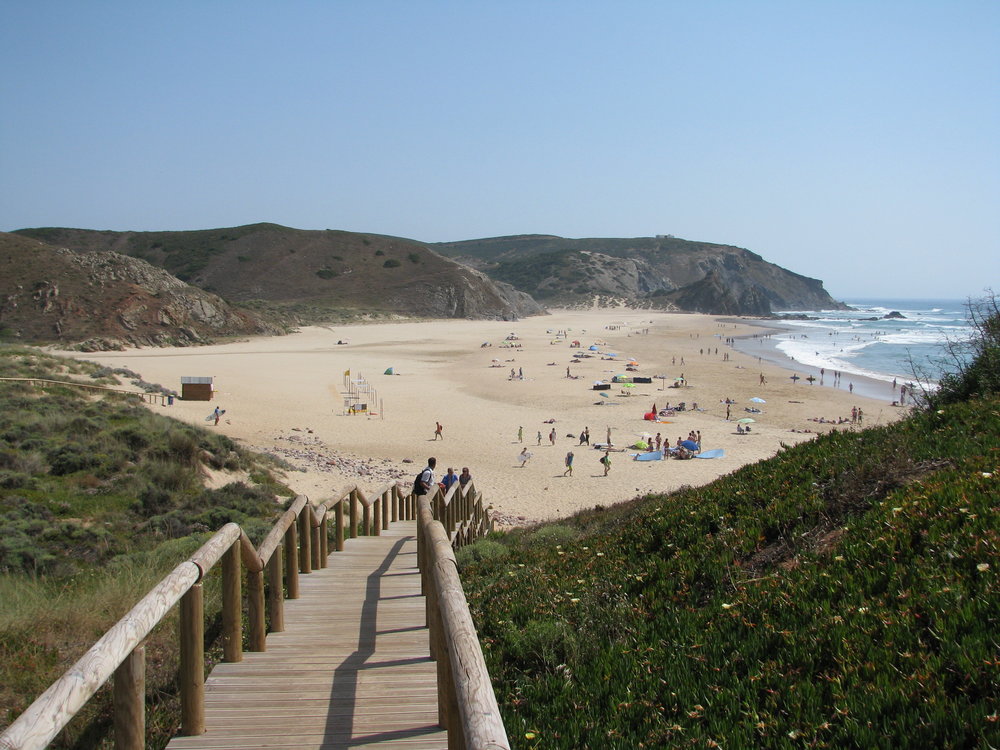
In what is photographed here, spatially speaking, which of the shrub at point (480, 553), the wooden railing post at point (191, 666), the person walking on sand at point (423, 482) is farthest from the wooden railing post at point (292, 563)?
the person walking on sand at point (423, 482)

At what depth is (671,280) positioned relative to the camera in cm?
17788

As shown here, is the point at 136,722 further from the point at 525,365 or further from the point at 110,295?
the point at 110,295

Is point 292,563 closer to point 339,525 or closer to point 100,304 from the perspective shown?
point 339,525

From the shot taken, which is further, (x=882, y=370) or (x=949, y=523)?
(x=882, y=370)

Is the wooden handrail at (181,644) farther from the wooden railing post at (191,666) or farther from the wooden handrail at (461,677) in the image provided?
the wooden handrail at (461,677)

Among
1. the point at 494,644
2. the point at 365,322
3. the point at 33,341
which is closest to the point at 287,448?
the point at 494,644

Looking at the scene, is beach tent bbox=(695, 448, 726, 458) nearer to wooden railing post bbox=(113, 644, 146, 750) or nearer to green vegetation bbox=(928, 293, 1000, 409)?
green vegetation bbox=(928, 293, 1000, 409)

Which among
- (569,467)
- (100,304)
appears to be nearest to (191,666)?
(569,467)

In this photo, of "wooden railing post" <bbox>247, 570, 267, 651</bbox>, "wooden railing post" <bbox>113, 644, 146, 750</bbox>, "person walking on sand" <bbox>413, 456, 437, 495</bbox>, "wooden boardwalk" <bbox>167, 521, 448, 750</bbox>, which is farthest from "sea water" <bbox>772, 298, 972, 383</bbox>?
"wooden railing post" <bbox>113, 644, 146, 750</bbox>

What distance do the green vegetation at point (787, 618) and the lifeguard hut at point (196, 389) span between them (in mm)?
24220

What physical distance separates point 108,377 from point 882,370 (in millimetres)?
42016

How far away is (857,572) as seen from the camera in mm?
3580

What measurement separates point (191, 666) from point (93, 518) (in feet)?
25.1

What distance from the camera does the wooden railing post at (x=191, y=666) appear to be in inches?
117
